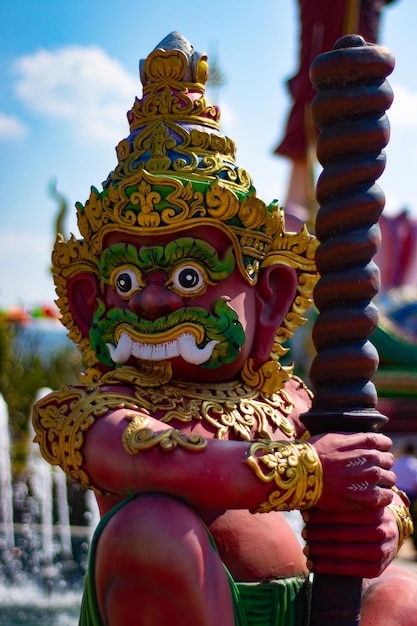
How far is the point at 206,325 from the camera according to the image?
2.53 m

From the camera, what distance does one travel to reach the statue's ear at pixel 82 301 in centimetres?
285

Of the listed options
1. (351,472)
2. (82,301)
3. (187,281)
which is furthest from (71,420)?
(351,472)

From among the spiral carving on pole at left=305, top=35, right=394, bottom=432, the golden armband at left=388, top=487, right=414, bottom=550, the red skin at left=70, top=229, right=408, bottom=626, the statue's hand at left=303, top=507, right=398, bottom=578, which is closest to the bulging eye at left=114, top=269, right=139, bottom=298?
the red skin at left=70, top=229, right=408, bottom=626

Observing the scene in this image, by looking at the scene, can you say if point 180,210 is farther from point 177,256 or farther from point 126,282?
point 126,282

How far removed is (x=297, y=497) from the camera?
2244 millimetres

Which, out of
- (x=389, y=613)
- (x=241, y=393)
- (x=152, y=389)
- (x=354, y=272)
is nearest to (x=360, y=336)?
(x=354, y=272)

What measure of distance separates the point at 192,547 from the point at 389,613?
726 millimetres

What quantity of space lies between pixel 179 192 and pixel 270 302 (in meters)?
0.52

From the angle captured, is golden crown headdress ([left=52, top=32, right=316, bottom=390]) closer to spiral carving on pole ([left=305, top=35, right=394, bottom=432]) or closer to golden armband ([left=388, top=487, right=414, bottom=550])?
spiral carving on pole ([left=305, top=35, right=394, bottom=432])

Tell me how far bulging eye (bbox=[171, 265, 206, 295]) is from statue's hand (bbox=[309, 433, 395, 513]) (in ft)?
1.89

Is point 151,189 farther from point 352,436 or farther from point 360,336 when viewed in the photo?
point 352,436

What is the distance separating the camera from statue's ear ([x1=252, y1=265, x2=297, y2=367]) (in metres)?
2.75

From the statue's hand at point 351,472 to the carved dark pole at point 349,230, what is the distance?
0.20ft

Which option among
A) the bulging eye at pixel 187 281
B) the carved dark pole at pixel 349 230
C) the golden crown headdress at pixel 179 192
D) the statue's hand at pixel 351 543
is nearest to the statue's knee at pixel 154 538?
the statue's hand at pixel 351 543
